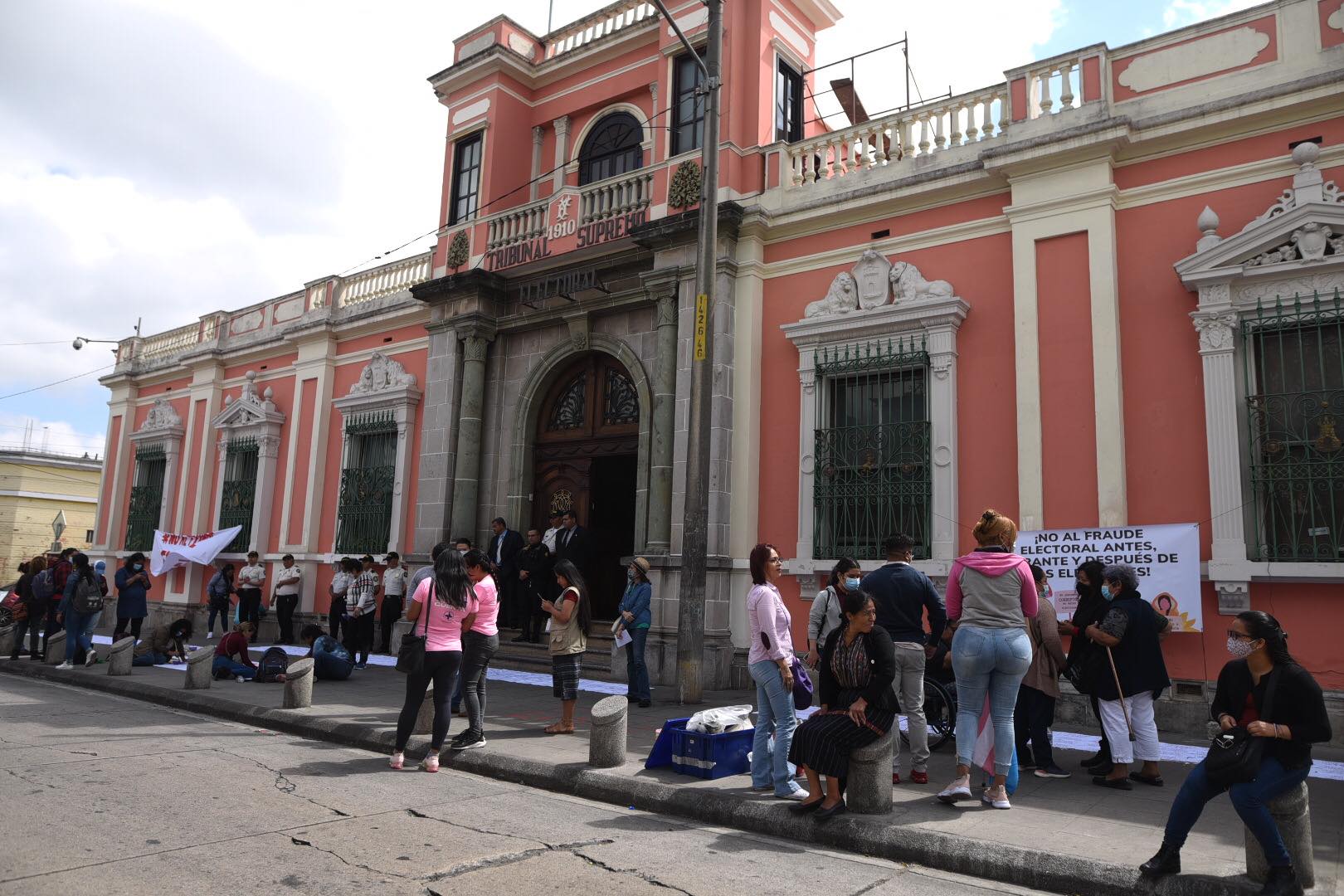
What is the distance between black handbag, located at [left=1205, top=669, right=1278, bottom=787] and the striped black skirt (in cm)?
178

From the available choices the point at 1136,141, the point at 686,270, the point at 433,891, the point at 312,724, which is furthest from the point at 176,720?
the point at 1136,141

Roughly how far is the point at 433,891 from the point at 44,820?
265 cm

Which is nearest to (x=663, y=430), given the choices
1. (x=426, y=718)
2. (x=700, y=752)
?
(x=426, y=718)

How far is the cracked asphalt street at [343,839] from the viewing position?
14.6 ft

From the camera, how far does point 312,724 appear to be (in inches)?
345

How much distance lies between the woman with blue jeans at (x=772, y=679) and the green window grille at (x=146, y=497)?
776 inches

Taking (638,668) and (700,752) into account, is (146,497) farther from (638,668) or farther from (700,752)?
(700,752)

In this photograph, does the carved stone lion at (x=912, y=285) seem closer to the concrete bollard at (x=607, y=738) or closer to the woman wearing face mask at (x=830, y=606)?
the woman wearing face mask at (x=830, y=606)

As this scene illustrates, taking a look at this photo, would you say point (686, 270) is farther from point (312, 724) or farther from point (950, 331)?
point (312, 724)

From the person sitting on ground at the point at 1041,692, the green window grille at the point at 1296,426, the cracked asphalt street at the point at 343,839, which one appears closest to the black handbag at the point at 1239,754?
the cracked asphalt street at the point at 343,839

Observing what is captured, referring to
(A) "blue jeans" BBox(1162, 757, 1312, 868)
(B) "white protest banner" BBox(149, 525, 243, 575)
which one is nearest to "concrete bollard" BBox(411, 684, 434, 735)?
(A) "blue jeans" BBox(1162, 757, 1312, 868)

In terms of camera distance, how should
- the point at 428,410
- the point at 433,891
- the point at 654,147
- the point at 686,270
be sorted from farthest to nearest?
the point at 428,410 < the point at 654,147 < the point at 686,270 < the point at 433,891

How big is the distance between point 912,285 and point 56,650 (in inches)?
507

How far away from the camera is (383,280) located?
59.2 feet
